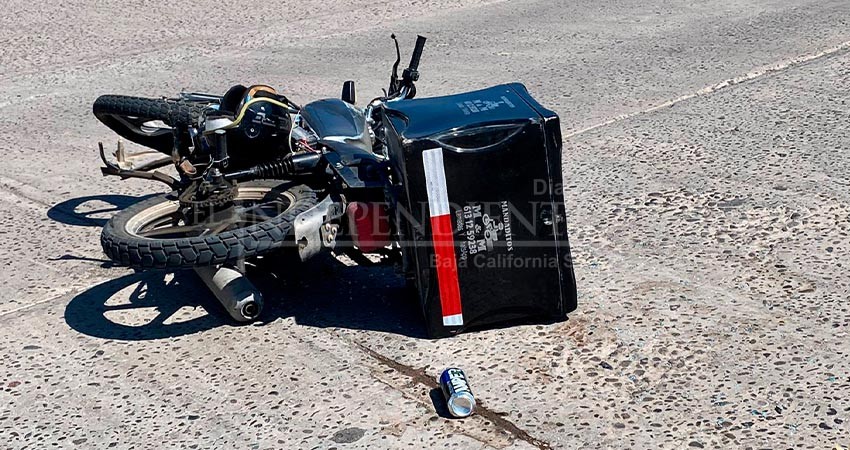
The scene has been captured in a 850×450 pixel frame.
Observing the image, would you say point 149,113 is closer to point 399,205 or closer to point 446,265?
point 399,205

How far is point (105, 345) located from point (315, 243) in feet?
3.27

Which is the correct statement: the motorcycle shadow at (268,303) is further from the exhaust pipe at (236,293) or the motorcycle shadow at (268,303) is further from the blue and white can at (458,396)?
the blue and white can at (458,396)

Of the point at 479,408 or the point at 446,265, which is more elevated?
the point at 446,265

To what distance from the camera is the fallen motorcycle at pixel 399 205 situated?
4.36 meters

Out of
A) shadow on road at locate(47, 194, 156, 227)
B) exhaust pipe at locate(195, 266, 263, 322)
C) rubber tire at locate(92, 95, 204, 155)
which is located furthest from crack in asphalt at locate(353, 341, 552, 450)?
shadow on road at locate(47, 194, 156, 227)

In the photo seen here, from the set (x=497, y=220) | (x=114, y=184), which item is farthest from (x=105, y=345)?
(x=114, y=184)

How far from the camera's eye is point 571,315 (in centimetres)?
469

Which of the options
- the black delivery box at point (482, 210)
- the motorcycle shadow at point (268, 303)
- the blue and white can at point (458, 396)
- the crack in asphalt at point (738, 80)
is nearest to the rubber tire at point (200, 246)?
the motorcycle shadow at point (268, 303)

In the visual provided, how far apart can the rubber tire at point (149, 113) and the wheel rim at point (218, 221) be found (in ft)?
2.20

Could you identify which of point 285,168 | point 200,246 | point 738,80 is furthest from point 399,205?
point 738,80

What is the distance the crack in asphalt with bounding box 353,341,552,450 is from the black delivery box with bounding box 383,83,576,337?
0.23 metres

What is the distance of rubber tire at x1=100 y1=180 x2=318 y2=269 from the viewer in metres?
4.48

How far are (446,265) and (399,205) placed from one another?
33 cm

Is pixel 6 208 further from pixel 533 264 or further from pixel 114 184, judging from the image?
pixel 533 264
